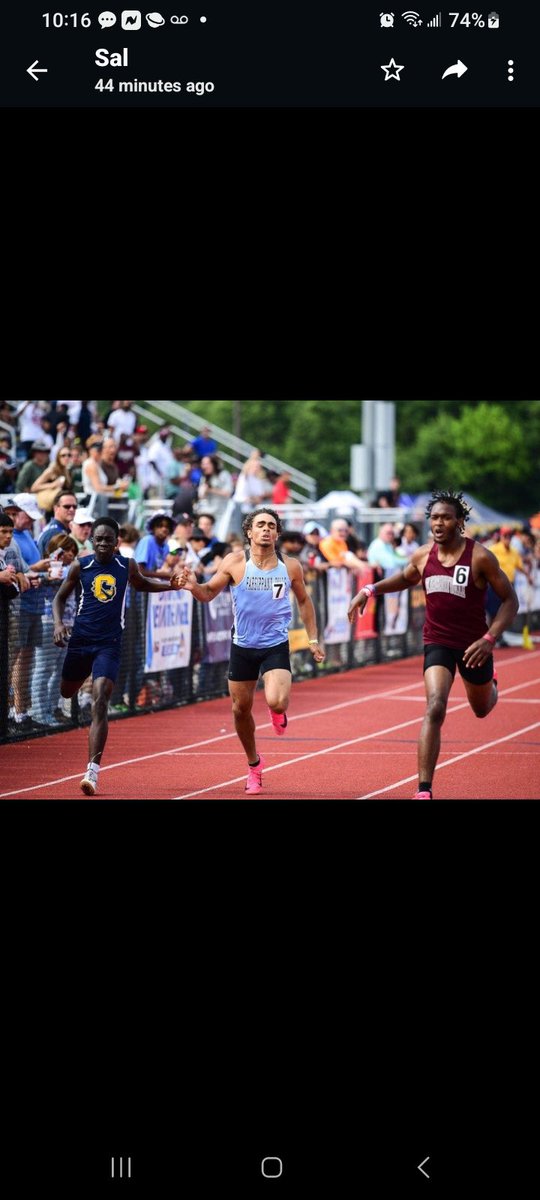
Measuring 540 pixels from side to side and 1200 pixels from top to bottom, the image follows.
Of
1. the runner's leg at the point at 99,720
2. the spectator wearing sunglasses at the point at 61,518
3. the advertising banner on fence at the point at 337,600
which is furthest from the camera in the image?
the advertising banner on fence at the point at 337,600

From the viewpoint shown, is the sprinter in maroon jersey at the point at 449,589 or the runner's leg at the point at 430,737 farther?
the sprinter in maroon jersey at the point at 449,589

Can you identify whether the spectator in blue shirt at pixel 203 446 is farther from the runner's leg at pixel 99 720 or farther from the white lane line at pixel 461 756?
the runner's leg at pixel 99 720

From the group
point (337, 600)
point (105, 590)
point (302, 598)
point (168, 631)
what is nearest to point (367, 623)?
point (337, 600)

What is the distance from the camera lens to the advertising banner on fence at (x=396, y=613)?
22.9 metres

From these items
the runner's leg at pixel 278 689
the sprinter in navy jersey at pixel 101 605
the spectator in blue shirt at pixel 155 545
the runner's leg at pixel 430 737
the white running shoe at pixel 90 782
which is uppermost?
the spectator in blue shirt at pixel 155 545

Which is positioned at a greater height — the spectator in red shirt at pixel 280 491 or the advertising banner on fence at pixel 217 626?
the spectator in red shirt at pixel 280 491

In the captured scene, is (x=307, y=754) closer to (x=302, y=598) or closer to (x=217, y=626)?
(x=302, y=598)

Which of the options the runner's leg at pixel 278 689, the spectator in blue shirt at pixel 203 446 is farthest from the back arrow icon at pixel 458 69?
the spectator in blue shirt at pixel 203 446

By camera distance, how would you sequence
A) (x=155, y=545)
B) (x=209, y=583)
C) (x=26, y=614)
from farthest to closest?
(x=155, y=545)
(x=26, y=614)
(x=209, y=583)

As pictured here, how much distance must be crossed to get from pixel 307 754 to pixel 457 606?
3.87 metres

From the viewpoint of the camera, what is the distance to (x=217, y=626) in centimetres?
1747

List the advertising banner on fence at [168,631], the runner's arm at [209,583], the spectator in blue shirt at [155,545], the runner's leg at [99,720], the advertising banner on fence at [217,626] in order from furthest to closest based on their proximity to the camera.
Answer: the advertising banner on fence at [217,626] < the advertising banner on fence at [168,631] < the spectator in blue shirt at [155,545] < the runner's leg at [99,720] < the runner's arm at [209,583]

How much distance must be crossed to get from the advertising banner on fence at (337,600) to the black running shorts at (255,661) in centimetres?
952
